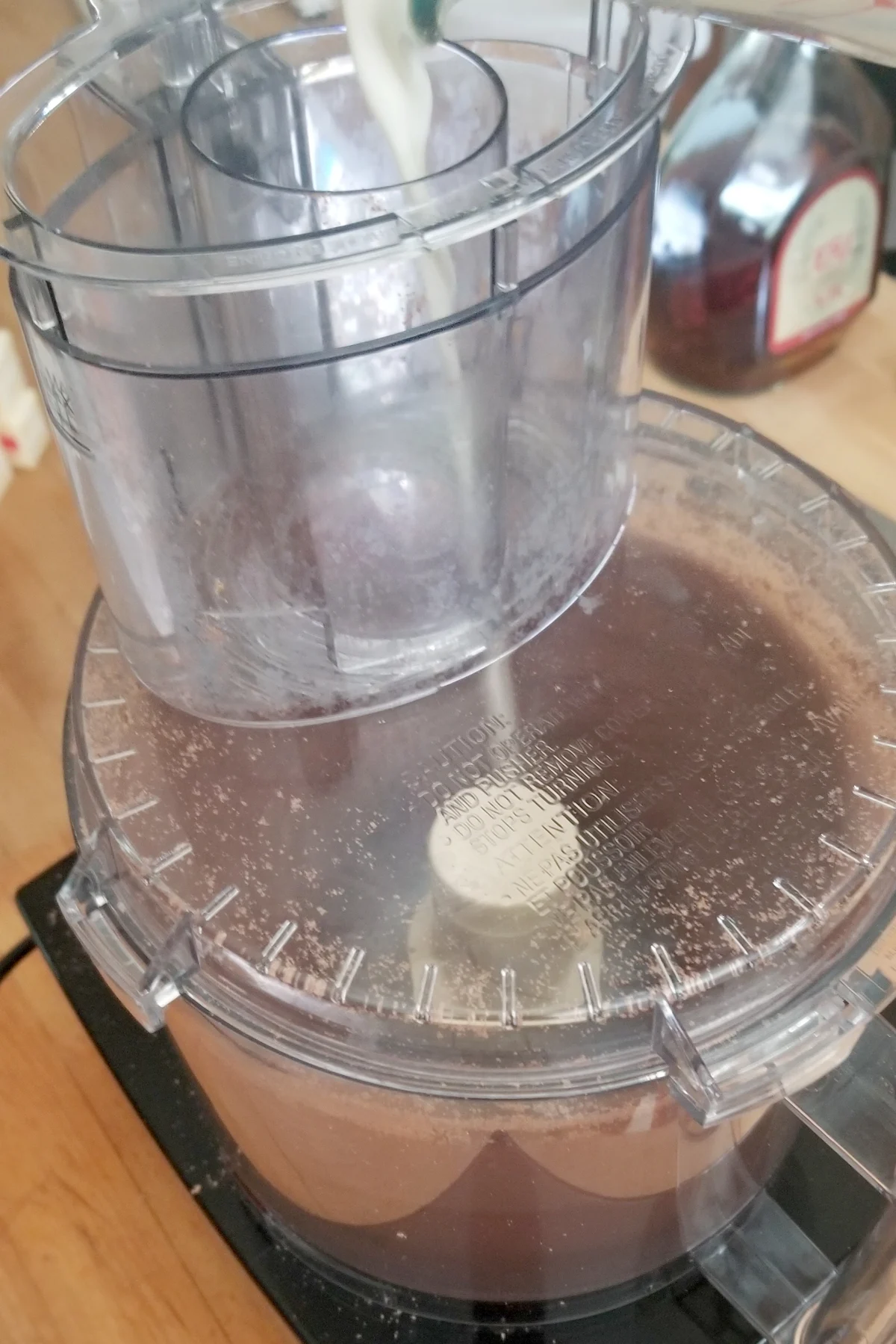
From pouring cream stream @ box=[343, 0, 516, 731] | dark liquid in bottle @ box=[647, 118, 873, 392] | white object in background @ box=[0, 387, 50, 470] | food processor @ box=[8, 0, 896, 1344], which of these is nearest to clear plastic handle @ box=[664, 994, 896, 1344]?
A: food processor @ box=[8, 0, 896, 1344]

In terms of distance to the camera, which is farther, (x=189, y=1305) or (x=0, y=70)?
(x=0, y=70)

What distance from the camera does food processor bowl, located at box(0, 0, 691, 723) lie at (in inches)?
16.0

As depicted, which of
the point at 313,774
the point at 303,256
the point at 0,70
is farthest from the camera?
the point at 0,70

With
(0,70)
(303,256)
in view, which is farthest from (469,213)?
(0,70)

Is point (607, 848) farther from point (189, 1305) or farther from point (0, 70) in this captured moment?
Result: point (0, 70)

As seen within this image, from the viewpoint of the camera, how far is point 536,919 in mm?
408

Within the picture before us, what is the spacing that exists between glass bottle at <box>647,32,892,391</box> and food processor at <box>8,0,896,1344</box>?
1.00ft

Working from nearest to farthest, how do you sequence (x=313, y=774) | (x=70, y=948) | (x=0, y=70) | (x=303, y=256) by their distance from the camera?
(x=303, y=256) < (x=313, y=774) < (x=70, y=948) < (x=0, y=70)

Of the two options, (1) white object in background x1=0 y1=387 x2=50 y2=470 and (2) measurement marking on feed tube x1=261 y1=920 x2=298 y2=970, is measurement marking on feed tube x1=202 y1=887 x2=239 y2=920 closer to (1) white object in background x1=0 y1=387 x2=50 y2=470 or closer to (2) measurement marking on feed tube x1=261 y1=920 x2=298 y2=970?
(2) measurement marking on feed tube x1=261 y1=920 x2=298 y2=970

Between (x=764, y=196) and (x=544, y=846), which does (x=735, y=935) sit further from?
(x=764, y=196)

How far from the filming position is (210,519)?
46cm

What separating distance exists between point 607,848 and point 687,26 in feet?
0.98

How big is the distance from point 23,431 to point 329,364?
51cm

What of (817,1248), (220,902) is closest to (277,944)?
(220,902)
